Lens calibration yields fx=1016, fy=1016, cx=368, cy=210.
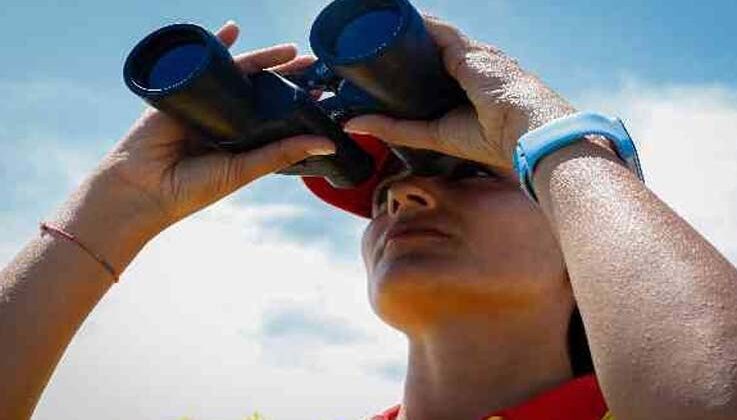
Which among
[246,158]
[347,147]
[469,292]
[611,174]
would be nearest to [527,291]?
[469,292]

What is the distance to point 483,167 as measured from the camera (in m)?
2.50

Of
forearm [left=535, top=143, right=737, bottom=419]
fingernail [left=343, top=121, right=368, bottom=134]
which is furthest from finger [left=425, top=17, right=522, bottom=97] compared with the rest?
forearm [left=535, top=143, right=737, bottom=419]

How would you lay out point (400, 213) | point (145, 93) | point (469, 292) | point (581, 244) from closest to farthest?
1. point (581, 244)
2. point (145, 93)
3. point (469, 292)
4. point (400, 213)

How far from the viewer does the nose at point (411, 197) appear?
8.17 ft

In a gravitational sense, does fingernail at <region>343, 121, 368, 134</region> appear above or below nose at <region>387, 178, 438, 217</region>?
above

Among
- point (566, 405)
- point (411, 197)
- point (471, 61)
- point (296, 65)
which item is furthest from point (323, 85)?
point (566, 405)

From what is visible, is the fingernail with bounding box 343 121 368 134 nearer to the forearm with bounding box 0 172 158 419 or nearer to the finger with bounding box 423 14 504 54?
the finger with bounding box 423 14 504 54

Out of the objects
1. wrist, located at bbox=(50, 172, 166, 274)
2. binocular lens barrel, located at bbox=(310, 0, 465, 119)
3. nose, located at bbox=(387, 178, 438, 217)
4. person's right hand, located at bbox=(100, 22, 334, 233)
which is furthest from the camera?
nose, located at bbox=(387, 178, 438, 217)

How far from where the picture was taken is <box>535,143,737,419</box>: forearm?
1.27m

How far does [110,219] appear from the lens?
229 cm

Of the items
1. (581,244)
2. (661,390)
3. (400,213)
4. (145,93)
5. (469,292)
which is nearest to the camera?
(661,390)

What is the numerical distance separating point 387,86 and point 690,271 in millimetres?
910

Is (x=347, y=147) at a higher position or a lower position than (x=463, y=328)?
higher

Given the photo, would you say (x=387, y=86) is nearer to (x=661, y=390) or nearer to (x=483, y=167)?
(x=483, y=167)
